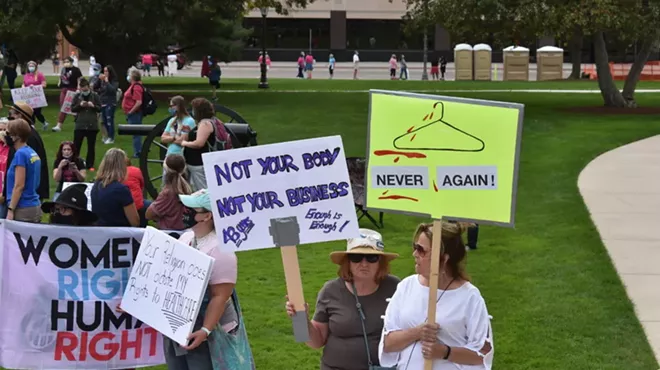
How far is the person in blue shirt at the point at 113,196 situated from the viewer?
876 centimetres

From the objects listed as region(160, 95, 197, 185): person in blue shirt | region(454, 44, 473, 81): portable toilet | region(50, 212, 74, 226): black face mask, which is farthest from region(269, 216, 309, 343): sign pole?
region(454, 44, 473, 81): portable toilet

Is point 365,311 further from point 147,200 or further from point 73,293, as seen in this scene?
point 147,200

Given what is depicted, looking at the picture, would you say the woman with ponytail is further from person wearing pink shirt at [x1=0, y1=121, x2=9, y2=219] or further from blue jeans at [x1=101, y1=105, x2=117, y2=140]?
blue jeans at [x1=101, y1=105, x2=117, y2=140]

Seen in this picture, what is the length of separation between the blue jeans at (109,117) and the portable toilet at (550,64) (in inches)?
1349

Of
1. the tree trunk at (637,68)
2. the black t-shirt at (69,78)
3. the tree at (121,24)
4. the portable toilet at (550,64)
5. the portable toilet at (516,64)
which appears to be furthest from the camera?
the portable toilet at (550,64)

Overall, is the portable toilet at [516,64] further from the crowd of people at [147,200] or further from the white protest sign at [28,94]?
the crowd of people at [147,200]

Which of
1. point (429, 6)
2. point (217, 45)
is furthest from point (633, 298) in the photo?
point (217, 45)

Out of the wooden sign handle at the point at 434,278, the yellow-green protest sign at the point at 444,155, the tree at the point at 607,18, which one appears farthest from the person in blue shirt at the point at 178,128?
the tree at the point at 607,18

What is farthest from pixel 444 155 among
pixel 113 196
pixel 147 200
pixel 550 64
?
pixel 550 64

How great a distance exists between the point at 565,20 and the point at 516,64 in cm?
2431

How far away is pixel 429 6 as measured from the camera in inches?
1298

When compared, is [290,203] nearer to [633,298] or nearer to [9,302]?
[9,302]

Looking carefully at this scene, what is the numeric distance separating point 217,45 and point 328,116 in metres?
14.4

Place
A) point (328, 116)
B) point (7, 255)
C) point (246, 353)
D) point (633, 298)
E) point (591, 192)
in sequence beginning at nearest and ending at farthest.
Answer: point (246, 353), point (7, 255), point (633, 298), point (591, 192), point (328, 116)
